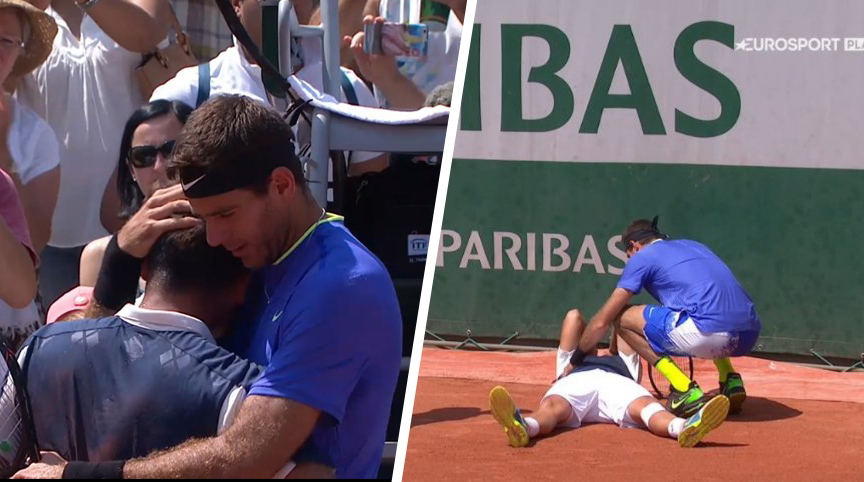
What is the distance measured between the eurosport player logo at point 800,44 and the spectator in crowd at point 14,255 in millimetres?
6427

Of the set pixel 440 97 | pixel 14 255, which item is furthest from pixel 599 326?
pixel 14 255

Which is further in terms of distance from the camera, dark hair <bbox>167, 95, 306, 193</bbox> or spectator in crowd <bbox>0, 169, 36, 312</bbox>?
spectator in crowd <bbox>0, 169, 36, 312</bbox>

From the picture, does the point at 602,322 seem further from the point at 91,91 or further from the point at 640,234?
the point at 91,91

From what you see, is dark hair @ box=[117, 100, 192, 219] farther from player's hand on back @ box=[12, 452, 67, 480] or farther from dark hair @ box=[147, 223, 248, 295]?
player's hand on back @ box=[12, 452, 67, 480]

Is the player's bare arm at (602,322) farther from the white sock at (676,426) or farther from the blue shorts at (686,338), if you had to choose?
the white sock at (676,426)

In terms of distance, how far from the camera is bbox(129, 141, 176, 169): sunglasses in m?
2.41

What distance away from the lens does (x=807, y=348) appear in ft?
27.3

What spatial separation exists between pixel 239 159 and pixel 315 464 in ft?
1.54

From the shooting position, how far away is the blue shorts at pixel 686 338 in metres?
7.16

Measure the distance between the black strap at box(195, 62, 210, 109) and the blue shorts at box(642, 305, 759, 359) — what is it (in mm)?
4630

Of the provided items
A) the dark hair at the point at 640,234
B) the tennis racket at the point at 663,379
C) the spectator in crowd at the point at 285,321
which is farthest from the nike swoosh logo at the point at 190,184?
the tennis racket at the point at 663,379

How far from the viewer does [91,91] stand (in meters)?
3.30

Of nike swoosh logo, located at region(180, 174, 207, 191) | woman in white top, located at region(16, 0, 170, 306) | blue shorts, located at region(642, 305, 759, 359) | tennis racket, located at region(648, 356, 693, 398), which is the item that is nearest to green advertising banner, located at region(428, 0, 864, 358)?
tennis racket, located at region(648, 356, 693, 398)

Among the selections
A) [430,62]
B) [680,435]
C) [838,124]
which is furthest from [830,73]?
[430,62]
